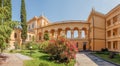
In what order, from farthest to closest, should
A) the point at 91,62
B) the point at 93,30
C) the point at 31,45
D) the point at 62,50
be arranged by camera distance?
the point at 93,30 < the point at 31,45 < the point at 91,62 < the point at 62,50

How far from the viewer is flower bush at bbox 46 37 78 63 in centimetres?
2053

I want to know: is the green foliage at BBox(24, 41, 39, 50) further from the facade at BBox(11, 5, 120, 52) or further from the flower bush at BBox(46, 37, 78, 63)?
the flower bush at BBox(46, 37, 78, 63)

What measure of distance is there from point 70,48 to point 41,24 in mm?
38804

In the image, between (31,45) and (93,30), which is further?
(93,30)

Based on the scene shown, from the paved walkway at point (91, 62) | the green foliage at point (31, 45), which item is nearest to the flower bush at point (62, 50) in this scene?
the paved walkway at point (91, 62)

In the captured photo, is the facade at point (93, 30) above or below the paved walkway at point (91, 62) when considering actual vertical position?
above

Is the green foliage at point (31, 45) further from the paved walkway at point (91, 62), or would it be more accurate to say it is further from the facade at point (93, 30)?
the paved walkway at point (91, 62)

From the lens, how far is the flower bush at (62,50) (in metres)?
20.5

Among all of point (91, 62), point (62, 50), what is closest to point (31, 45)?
point (62, 50)

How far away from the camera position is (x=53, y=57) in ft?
73.7

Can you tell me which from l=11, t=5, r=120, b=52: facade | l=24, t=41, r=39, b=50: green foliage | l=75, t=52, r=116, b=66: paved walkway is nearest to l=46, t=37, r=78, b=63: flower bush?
l=75, t=52, r=116, b=66: paved walkway

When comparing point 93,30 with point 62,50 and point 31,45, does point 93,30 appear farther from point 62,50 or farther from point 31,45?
point 62,50

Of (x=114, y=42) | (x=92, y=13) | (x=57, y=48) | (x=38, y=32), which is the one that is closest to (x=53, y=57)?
(x=57, y=48)

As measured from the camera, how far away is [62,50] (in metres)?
21.0
